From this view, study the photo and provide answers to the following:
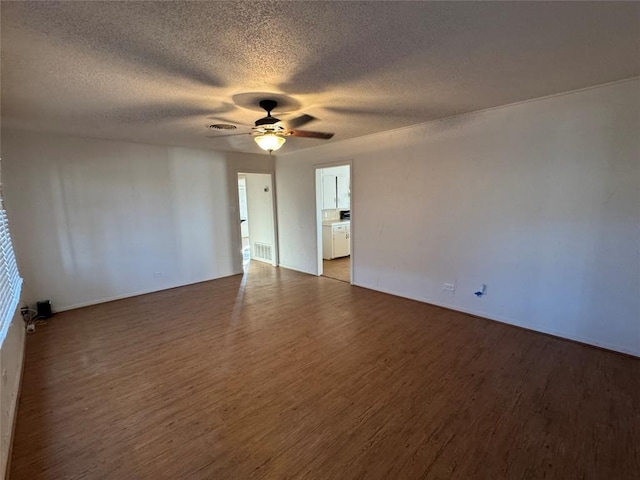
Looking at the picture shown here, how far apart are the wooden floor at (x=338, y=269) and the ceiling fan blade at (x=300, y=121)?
2772 millimetres

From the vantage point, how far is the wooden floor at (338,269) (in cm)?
557

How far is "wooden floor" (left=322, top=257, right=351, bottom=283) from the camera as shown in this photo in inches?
219

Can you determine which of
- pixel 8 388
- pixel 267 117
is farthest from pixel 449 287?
pixel 8 388

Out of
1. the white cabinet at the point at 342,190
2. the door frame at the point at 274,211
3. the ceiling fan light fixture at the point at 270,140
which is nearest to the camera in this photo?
the ceiling fan light fixture at the point at 270,140

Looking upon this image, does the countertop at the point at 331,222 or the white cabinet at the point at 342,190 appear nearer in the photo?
the countertop at the point at 331,222

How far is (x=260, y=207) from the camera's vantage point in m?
6.68

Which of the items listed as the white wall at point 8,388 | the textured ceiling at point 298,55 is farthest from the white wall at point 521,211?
the white wall at point 8,388

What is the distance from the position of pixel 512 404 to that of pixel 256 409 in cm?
184

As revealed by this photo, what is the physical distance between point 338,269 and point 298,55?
182 inches

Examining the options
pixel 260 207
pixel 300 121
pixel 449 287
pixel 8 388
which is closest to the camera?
pixel 8 388

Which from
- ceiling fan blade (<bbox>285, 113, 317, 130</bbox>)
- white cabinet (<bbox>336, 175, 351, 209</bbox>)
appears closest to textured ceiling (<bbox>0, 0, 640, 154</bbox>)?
ceiling fan blade (<bbox>285, 113, 317, 130</bbox>)

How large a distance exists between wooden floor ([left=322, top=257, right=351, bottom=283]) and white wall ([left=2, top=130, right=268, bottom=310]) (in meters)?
2.04

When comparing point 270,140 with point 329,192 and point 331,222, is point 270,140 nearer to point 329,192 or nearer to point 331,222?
point 329,192

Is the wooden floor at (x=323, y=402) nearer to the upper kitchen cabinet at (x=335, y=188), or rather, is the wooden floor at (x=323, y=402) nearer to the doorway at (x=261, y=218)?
the doorway at (x=261, y=218)
